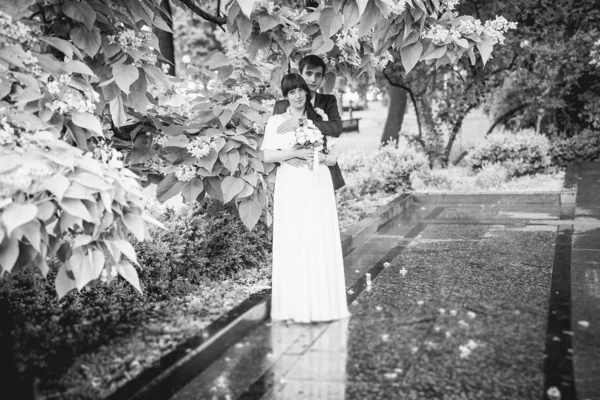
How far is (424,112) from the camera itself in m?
18.0

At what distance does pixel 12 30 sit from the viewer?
4.39m

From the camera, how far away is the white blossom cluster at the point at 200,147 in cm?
613

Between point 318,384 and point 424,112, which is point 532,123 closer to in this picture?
point 424,112

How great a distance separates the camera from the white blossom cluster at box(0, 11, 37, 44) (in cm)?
432

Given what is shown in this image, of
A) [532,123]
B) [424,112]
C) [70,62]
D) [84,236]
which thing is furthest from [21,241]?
[532,123]

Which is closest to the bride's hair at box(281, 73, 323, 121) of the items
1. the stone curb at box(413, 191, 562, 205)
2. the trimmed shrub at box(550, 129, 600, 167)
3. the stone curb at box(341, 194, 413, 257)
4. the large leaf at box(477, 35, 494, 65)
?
the large leaf at box(477, 35, 494, 65)

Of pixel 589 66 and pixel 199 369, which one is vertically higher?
pixel 589 66

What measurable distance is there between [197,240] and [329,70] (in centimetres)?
233

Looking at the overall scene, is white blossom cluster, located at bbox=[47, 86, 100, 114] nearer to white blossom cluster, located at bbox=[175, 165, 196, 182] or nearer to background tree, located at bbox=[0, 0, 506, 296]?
background tree, located at bbox=[0, 0, 506, 296]

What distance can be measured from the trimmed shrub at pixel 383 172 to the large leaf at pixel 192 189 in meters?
6.97

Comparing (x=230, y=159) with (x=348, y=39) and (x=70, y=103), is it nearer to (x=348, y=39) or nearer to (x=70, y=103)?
(x=348, y=39)

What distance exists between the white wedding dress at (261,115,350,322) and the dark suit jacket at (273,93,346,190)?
151mm

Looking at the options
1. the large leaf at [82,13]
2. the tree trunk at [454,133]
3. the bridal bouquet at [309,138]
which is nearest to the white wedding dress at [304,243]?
the bridal bouquet at [309,138]

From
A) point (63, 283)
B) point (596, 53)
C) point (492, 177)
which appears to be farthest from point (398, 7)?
point (596, 53)
